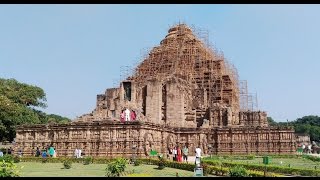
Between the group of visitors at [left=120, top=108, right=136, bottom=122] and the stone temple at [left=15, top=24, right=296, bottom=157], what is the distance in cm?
13

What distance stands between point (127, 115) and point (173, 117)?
359 inches

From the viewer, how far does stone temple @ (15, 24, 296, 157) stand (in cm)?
3484

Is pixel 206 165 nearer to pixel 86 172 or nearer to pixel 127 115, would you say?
pixel 86 172

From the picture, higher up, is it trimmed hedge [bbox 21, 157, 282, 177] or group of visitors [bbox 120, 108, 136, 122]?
group of visitors [bbox 120, 108, 136, 122]

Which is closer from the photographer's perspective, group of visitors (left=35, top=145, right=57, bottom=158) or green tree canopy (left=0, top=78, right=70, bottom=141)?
group of visitors (left=35, top=145, right=57, bottom=158)

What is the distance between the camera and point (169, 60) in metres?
55.4

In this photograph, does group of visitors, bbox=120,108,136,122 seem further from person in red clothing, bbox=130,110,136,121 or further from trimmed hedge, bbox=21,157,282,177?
trimmed hedge, bbox=21,157,282,177

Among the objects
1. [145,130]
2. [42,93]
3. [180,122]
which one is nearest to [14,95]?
[42,93]

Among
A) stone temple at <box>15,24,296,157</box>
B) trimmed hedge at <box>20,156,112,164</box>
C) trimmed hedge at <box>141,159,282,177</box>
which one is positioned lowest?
trimmed hedge at <box>20,156,112,164</box>

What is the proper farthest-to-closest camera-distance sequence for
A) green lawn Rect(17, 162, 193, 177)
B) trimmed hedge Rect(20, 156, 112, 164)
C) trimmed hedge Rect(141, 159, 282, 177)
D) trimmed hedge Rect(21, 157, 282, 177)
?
trimmed hedge Rect(20, 156, 112, 164) < trimmed hedge Rect(21, 157, 282, 177) < green lawn Rect(17, 162, 193, 177) < trimmed hedge Rect(141, 159, 282, 177)

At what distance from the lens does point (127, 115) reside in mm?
38688

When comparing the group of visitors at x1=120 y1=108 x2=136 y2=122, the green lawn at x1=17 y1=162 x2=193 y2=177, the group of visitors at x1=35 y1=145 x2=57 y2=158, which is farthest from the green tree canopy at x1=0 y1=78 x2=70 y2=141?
the green lawn at x1=17 y1=162 x2=193 y2=177

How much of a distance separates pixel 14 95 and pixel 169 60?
67.4ft
